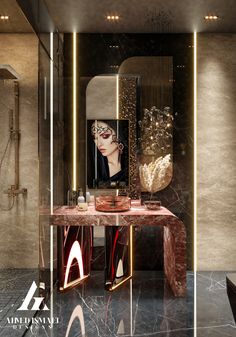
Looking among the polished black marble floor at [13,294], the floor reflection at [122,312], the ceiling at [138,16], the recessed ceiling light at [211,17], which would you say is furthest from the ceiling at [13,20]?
the floor reflection at [122,312]

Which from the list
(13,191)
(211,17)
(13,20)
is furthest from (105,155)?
(211,17)

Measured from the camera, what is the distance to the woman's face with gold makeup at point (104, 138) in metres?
3.63

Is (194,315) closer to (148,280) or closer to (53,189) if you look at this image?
(148,280)

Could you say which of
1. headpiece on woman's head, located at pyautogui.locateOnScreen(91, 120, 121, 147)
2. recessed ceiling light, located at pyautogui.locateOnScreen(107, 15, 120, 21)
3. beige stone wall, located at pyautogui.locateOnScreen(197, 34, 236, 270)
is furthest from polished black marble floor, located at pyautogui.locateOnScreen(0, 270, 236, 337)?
recessed ceiling light, located at pyautogui.locateOnScreen(107, 15, 120, 21)

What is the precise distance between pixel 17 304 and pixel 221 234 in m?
2.28

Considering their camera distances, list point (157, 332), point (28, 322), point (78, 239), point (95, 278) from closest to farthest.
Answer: point (157, 332) < point (28, 322) < point (78, 239) < point (95, 278)

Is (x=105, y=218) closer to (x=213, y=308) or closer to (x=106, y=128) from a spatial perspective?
(x=106, y=128)

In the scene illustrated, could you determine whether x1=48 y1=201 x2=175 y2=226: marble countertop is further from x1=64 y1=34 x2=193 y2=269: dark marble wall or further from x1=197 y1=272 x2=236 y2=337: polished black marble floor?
x1=197 y1=272 x2=236 y2=337: polished black marble floor

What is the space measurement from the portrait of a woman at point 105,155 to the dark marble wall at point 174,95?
9 centimetres

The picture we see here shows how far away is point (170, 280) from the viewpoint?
3.31 meters

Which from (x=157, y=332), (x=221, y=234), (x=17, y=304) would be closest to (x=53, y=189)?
(x=17, y=304)

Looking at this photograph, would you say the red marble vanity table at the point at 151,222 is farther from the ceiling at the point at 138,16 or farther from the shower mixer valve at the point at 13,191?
the ceiling at the point at 138,16

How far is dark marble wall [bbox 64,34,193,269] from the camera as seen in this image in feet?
12.0

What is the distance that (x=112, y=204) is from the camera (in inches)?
126
